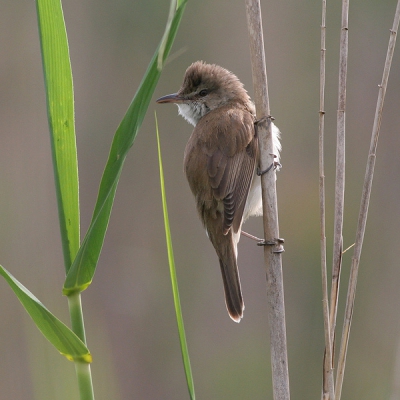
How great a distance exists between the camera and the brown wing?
2.82 m

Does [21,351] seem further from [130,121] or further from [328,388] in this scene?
[130,121]

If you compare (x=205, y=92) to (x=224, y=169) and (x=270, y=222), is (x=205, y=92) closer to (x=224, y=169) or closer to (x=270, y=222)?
(x=224, y=169)

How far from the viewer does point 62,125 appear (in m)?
1.51

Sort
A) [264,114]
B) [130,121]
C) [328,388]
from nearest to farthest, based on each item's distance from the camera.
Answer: [130,121] < [328,388] < [264,114]

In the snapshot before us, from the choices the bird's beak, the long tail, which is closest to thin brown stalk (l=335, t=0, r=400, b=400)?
the long tail

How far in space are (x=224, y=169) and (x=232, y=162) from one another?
5cm

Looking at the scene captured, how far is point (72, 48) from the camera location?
432 centimetres

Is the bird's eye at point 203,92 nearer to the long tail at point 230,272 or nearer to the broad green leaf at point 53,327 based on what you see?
the long tail at point 230,272

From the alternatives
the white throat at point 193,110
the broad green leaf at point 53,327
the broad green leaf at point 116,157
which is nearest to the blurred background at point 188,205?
the white throat at point 193,110

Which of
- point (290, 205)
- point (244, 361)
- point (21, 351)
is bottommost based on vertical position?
point (244, 361)

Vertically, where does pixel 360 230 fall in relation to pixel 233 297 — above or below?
above

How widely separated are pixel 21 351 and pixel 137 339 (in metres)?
0.80

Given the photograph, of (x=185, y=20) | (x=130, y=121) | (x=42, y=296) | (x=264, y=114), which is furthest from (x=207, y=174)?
(x=185, y=20)

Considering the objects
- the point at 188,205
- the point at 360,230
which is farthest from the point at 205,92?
the point at 360,230
